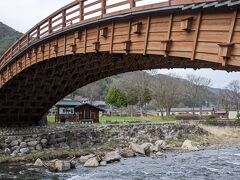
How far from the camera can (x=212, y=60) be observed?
13148mm

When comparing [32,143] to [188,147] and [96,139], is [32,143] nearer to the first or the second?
[96,139]

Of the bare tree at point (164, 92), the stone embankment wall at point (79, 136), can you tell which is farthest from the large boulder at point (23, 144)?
the bare tree at point (164, 92)

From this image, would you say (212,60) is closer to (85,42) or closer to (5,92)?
(85,42)

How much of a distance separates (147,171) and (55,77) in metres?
12.5

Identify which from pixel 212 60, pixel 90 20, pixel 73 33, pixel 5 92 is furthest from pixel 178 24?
pixel 5 92

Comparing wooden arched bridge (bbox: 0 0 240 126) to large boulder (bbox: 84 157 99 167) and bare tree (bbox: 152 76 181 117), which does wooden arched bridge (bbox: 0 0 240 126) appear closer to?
large boulder (bbox: 84 157 99 167)

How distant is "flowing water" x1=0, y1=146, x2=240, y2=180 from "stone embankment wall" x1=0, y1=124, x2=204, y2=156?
22.8 feet

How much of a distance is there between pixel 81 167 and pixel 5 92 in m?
13.9

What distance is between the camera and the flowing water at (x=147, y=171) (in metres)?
25.3

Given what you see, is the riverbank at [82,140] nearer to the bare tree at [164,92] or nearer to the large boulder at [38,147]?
the large boulder at [38,147]

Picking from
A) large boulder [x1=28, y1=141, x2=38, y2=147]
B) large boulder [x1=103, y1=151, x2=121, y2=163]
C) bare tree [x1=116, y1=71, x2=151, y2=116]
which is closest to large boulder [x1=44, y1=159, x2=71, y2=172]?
large boulder [x1=103, y1=151, x2=121, y2=163]

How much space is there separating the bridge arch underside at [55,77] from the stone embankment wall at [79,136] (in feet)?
8.54

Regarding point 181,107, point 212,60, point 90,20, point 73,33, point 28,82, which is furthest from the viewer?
point 181,107

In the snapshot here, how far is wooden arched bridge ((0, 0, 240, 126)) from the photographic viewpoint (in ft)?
42.3
